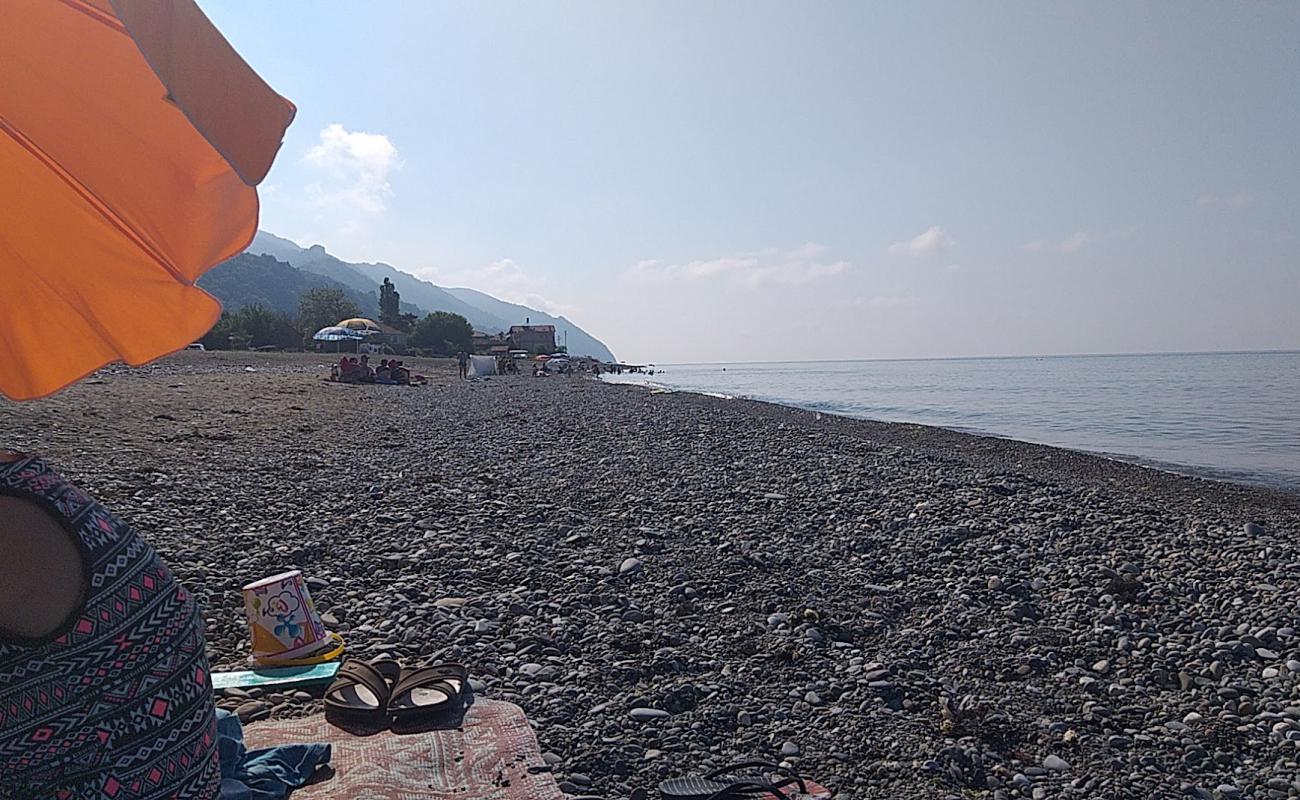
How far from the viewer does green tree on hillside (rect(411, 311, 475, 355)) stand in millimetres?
92188

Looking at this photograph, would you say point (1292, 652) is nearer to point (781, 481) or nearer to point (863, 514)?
point (863, 514)

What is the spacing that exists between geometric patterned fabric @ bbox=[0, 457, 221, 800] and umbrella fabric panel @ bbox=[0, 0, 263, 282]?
32.1 inches

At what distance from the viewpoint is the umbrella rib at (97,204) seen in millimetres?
2170

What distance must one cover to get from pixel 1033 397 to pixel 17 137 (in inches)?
1741

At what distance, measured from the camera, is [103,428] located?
Answer: 12.9 metres

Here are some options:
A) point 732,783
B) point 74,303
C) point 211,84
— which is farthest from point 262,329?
point 211,84

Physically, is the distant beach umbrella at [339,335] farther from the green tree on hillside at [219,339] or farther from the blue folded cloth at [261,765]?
the blue folded cloth at [261,765]

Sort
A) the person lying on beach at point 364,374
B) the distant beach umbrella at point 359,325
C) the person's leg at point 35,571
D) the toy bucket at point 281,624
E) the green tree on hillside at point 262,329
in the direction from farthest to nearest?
the green tree on hillside at point 262,329 < the distant beach umbrella at point 359,325 < the person lying on beach at point 364,374 < the toy bucket at point 281,624 < the person's leg at point 35,571

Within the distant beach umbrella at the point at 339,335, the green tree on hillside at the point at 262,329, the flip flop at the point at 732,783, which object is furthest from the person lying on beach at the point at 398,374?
the green tree on hillside at the point at 262,329

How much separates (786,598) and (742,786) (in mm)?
2958

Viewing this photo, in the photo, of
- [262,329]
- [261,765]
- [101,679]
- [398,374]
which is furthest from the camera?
[262,329]

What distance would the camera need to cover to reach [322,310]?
96875mm

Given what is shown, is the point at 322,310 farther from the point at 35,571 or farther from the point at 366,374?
the point at 35,571

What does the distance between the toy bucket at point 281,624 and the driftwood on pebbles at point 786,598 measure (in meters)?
0.33
